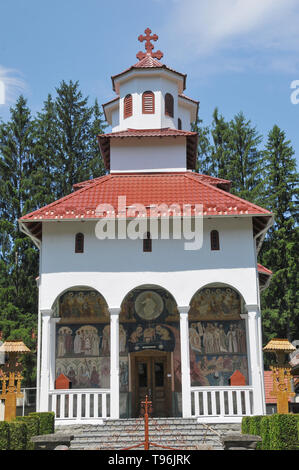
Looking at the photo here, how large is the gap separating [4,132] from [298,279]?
1988 centimetres

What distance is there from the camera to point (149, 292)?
2000 centimetres

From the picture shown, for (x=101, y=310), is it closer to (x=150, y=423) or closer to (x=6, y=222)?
(x=150, y=423)

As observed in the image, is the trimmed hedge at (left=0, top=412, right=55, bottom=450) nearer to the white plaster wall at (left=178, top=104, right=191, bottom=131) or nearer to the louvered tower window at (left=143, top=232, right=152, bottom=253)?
the louvered tower window at (left=143, top=232, right=152, bottom=253)

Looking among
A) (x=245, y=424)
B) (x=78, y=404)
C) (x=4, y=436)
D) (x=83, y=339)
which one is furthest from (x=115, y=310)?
(x=4, y=436)

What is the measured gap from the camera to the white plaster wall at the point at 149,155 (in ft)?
70.6

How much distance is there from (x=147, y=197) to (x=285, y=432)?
30.5ft

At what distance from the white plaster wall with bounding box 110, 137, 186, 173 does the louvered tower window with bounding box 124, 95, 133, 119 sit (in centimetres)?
195

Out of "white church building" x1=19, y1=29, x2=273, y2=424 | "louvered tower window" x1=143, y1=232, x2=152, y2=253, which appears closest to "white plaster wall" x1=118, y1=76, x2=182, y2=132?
"white church building" x1=19, y1=29, x2=273, y2=424

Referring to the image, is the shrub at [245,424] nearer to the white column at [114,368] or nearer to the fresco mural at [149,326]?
the white column at [114,368]

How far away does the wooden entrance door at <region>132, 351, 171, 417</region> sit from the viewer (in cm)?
1933

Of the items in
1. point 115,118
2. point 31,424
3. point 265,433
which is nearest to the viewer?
point 265,433

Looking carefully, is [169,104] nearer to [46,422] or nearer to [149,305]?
[149,305]

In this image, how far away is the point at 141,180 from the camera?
68.1 ft
